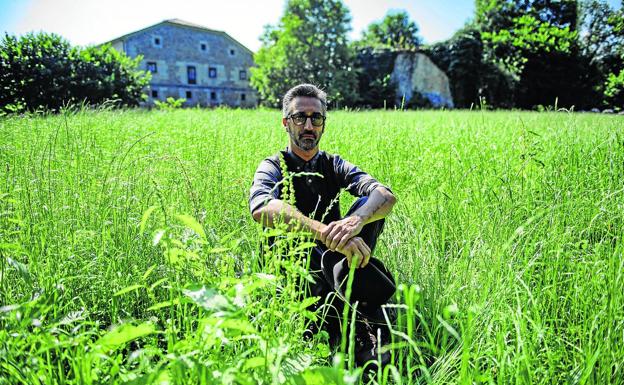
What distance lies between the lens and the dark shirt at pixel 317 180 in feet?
7.90

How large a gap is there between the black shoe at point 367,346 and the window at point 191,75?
4117cm

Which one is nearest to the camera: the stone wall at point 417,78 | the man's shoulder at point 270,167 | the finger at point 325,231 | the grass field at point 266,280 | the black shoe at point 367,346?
the grass field at point 266,280

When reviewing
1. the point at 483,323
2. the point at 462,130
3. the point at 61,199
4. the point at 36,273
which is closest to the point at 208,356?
the point at 36,273

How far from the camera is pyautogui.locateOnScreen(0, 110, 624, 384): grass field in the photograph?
113 centimetres

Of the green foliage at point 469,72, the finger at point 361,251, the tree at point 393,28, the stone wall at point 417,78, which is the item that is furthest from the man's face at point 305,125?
the tree at point 393,28

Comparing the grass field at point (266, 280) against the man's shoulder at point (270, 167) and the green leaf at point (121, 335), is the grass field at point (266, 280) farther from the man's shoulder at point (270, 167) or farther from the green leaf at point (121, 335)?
the man's shoulder at point (270, 167)

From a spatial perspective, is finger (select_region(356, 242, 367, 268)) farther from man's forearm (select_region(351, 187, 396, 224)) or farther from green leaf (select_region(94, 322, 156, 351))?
green leaf (select_region(94, 322, 156, 351))

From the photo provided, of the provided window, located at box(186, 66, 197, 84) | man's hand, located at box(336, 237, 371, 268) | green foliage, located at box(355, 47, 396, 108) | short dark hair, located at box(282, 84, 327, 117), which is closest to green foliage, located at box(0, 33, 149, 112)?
short dark hair, located at box(282, 84, 327, 117)

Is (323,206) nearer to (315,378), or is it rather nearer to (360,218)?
(360,218)

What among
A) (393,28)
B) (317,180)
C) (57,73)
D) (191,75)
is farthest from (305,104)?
(393,28)

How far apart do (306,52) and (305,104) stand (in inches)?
1073

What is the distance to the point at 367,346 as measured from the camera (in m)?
1.89

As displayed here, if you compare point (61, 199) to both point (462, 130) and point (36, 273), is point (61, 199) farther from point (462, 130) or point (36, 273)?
point (462, 130)

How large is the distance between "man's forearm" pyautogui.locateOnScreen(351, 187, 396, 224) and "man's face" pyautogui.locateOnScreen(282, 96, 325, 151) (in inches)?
24.7
